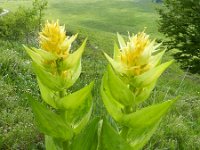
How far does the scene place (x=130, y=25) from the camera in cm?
11300

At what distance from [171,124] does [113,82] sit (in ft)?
12.9

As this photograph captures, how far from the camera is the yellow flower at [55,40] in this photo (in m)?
1.46

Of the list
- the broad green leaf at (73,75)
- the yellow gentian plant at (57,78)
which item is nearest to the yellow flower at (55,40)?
the yellow gentian plant at (57,78)

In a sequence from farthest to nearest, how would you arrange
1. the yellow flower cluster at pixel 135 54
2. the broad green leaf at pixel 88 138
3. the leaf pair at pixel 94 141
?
the broad green leaf at pixel 88 138 < the leaf pair at pixel 94 141 < the yellow flower cluster at pixel 135 54

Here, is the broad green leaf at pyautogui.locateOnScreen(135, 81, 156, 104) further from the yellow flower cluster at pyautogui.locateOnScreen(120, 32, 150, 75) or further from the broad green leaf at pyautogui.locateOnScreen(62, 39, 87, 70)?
the broad green leaf at pyautogui.locateOnScreen(62, 39, 87, 70)

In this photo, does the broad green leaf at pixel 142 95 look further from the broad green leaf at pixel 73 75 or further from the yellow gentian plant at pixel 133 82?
the broad green leaf at pixel 73 75

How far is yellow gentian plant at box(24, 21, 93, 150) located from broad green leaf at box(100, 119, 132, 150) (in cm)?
16

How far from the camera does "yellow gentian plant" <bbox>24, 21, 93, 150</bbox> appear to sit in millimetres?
1486

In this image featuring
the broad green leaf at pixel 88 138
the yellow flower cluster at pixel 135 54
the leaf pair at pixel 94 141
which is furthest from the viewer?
the broad green leaf at pixel 88 138

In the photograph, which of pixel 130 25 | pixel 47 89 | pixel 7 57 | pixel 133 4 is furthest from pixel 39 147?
pixel 133 4

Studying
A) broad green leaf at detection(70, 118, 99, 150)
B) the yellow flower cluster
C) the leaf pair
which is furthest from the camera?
broad green leaf at detection(70, 118, 99, 150)

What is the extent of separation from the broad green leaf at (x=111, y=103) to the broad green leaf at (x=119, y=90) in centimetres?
4

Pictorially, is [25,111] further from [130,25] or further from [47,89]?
[130,25]

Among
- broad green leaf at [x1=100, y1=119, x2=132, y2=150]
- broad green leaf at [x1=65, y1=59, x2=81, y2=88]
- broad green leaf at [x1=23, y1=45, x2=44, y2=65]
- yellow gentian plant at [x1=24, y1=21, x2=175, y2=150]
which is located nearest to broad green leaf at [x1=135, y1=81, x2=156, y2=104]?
yellow gentian plant at [x1=24, y1=21, x2=175, y2=150]
